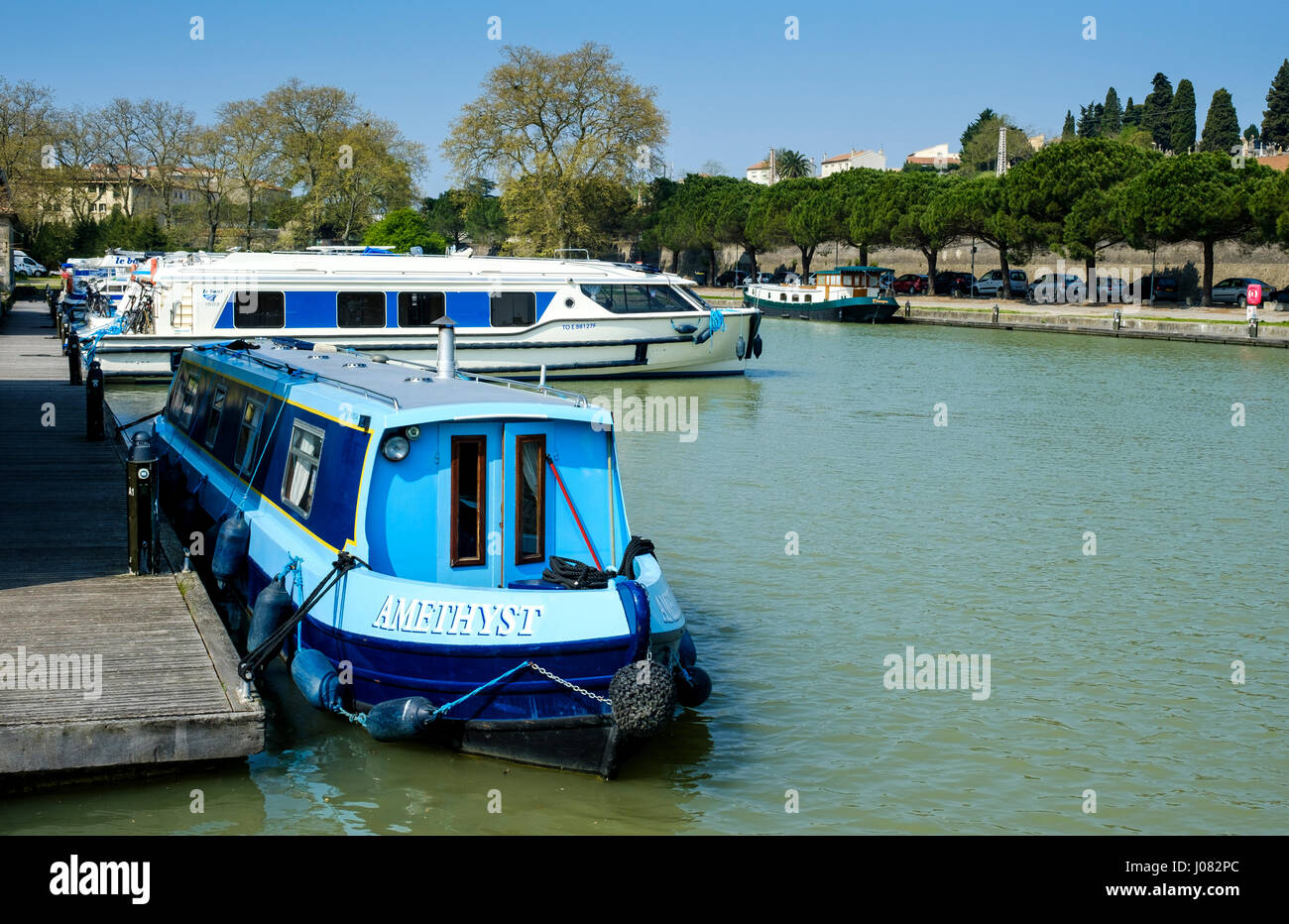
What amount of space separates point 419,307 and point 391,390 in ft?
68.6

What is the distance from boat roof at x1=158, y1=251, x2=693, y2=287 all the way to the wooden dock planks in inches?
649

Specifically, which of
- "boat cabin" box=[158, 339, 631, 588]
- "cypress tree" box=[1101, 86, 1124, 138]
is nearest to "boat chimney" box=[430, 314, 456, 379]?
"boat cabin" box=[158, 339, 631, 588]

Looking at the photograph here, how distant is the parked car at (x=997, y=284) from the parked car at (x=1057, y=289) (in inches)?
98.5

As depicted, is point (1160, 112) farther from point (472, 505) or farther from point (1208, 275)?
point (472, 505)

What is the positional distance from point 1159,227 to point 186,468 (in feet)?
168

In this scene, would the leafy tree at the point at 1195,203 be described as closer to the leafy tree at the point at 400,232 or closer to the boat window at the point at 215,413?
the leafy tree at the point at 400,232

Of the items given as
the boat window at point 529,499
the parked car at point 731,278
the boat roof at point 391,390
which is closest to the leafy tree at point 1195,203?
the parked car at point 731,278

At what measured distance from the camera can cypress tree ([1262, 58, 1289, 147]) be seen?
471 feet

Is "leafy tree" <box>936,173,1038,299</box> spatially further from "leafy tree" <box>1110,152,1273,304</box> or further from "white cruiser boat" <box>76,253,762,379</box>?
"white cruiser boat" <box>76,253,762,379</box>

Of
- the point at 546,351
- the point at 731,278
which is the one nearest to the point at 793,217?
the point at 731,278

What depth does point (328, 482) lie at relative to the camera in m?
10.1

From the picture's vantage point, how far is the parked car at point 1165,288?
64500mm

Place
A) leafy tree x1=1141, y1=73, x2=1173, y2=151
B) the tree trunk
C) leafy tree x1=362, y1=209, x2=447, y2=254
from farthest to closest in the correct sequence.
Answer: leafy tree x1=1141, y1=73, x2=1173, y2=151 → leafy tree x1=362, y1=209, x2=447, y2=254 → the tree trunk
